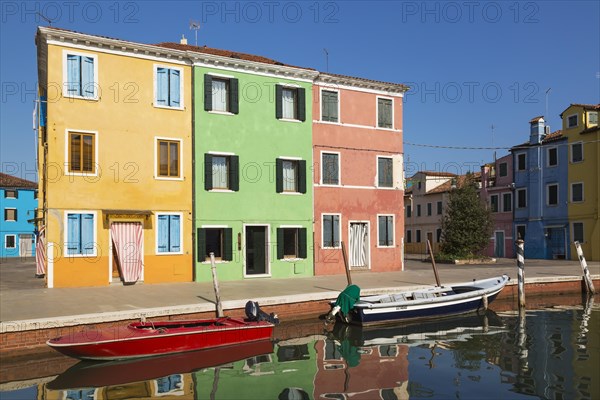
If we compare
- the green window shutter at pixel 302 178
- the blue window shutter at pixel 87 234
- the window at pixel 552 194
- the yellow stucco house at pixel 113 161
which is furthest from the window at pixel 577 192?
the blue window shutter at pixel 87 234

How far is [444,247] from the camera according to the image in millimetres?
37438

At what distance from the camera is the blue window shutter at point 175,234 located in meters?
20.7

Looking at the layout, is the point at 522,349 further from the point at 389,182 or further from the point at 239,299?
the point at 389,182

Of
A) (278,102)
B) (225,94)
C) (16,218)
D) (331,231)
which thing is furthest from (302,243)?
(16,218)

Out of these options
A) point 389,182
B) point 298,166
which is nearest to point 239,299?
point 298,166

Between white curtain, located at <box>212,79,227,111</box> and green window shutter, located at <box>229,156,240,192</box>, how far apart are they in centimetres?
216

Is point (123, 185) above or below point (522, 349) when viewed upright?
above

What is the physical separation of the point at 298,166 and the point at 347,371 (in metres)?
13.7

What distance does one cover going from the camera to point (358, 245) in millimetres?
25391

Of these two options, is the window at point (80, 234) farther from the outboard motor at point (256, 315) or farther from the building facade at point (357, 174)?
the building facade at point (357, 174)

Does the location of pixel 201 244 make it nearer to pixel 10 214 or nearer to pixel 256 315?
pixel 256 315

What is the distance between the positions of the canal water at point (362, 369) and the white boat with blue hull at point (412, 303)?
52 cm

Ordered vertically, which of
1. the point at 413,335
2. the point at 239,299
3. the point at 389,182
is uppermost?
the point at 389,182

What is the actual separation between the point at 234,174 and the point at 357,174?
245 inches
